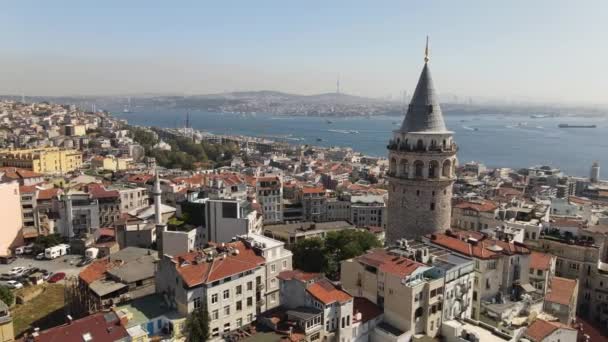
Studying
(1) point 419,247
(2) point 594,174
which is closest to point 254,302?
(1) point 419,247

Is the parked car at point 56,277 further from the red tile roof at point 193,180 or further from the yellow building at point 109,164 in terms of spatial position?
the yellow building at point 109,164

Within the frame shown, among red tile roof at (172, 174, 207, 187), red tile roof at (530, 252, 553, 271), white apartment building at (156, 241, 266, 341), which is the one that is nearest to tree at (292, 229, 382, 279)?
white apartment building at (156, 241, 266, 341)

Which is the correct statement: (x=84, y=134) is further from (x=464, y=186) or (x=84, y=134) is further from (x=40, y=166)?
(x=464, y=186)

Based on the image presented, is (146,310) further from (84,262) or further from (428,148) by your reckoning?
(84,262)

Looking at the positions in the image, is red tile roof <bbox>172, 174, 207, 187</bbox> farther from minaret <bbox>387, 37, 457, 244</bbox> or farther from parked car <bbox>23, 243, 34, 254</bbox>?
minaret <bbox>387, 37, 457, 244</bbox>

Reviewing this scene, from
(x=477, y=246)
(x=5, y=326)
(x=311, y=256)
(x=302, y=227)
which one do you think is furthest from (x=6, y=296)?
(x=477, y=246)
